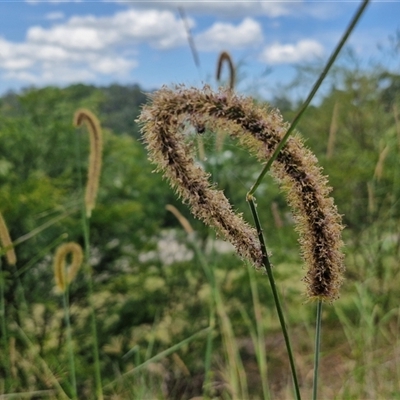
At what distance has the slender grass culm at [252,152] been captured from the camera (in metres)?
→ 0.75

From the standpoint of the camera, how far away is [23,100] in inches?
238

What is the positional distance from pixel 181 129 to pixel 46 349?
423 cm

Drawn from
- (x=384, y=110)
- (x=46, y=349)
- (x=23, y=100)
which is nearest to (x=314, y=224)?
(x=46, y=349)

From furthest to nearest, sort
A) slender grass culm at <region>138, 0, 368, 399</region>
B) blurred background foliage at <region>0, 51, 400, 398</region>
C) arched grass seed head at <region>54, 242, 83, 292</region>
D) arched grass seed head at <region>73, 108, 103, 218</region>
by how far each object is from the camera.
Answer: blurred background foliage at <region>0, 51, 400, 398</region>
arched grass seed head at <region>73, 108, 103, 218</region>
arched grass seed head at <region>54, 242, 83, 292</region>
slender grass culm at <region>138, 0, 368, 399</region>

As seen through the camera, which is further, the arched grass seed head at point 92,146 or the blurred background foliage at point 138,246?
the blurred background foliage at point 138,246

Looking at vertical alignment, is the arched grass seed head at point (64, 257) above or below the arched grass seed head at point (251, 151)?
below

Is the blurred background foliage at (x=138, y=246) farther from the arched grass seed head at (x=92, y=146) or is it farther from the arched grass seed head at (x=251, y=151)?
the arched grass seed head at (x=251, y=151)

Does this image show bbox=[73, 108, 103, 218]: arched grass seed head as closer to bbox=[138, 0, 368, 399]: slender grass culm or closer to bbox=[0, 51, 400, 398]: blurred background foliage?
bbox=[138, 0, 368, 399]: slender grass culm

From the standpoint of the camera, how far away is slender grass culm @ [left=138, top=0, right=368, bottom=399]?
0.75 m

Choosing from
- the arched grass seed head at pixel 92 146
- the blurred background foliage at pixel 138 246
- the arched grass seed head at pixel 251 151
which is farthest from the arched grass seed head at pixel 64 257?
the blurred background foliage at pixel 138 246

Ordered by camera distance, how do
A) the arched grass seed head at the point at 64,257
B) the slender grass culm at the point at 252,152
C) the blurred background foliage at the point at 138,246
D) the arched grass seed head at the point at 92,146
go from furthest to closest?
the blurred background foliage at the point at 138,246
the arched grass seed head at the point at 92,146
the arched grass seed head at the point at 64,257
the slender grass culm at the point at 252,152

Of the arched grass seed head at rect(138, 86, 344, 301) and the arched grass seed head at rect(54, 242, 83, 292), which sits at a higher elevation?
the arched grass seed head at rect(138, 86, 344, 301)

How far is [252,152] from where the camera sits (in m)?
0.79

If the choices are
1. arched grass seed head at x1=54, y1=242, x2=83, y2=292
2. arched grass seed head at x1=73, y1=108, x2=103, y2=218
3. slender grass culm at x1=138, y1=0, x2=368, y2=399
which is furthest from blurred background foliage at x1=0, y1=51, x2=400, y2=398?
slender grass culm at x1=138, y1=0, x2=368, y2=399
